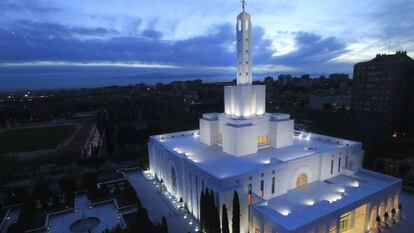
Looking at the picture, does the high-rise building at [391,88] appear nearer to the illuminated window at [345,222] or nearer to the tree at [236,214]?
the illuminated window at [345,222]

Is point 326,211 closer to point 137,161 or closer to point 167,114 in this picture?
point 137,161

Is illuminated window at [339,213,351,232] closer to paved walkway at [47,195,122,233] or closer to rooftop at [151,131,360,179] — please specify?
rooftop at [151,131,360,179]

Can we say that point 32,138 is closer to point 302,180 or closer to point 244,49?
point 244,49

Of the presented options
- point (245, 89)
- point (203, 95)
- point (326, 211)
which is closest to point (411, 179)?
point (326, 211)

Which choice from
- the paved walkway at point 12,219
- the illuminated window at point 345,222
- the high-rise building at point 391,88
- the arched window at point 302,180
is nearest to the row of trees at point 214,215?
the arched window at point 302,180

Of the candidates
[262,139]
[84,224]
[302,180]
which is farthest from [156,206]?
[302,180]
